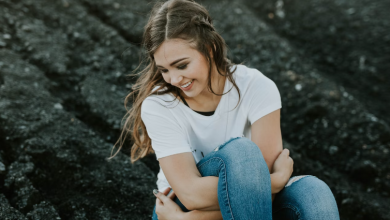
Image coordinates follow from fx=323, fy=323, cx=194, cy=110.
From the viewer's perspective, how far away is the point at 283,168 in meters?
1.65

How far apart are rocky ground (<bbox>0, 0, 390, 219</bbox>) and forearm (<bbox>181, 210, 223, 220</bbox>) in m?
0.61

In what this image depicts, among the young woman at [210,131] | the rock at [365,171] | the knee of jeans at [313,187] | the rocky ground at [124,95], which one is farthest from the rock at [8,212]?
the rock at [365,171]

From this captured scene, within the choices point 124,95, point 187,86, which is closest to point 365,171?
point 187,86

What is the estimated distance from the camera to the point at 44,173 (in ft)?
6.98

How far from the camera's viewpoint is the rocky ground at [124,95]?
7.04 feet

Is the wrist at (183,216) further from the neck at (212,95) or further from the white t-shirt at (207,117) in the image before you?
the neck at (212,95)

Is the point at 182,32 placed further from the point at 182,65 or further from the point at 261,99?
the point at 261,99

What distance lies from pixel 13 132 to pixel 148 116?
119 centimetres

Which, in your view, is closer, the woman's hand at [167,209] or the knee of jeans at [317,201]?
the knee of jeans at [317,201]

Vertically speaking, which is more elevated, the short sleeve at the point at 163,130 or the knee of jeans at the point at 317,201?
the short sleeve at the point at 163,130

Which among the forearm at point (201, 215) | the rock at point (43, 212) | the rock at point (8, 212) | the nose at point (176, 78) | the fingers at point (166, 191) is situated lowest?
the rock at point (43, 212)

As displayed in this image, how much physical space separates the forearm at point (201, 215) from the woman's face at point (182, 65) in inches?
23.1

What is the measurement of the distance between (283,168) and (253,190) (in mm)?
295

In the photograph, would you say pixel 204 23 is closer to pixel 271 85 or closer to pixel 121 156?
pixel 271 85
